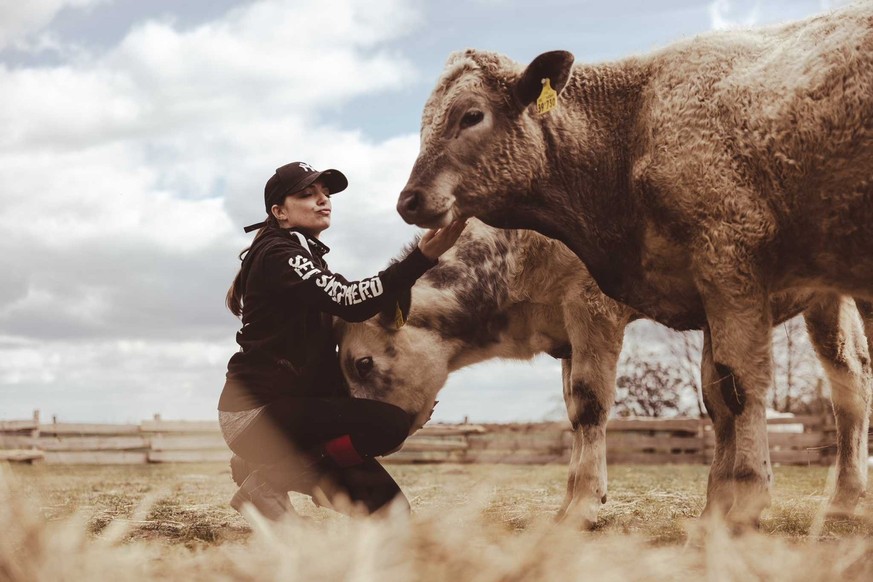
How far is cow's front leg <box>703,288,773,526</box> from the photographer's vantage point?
3850 millimetres

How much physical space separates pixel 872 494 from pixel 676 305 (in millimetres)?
4406

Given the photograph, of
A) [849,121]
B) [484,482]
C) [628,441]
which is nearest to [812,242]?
[849,121]

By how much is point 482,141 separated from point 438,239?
0.53 meters

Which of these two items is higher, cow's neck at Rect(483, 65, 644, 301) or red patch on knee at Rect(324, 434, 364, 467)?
cow's neck at Rect(483, 65, 644, 301)

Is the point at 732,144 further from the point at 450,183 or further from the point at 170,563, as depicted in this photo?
the point at 170,563

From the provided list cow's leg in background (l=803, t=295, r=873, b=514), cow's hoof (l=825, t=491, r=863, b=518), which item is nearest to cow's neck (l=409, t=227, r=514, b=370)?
cow's leg in background (l=803, t=295, r=873, b=514)

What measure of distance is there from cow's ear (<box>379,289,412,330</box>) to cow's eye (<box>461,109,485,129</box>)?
3.06 ft

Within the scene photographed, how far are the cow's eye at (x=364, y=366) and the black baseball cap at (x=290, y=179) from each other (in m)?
1.26

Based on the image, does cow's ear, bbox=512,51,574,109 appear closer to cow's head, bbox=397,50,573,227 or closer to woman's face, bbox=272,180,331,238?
cow's head, bbox=397,50,573,227

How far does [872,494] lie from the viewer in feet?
24.9

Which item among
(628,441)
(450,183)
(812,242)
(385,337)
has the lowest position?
(628,441)

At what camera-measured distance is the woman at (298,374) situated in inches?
169

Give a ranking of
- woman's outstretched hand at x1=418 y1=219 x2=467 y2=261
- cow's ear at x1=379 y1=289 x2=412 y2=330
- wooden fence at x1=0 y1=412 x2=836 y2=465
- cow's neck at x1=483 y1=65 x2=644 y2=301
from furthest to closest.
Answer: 1. wooden fence at x1=0 y1=412 x2=836 y2=465
2. cow's ear at x1=379 y1=289 x2=412 y2=330
3. cow's neck at x1=483 y1=65 x2=644 y2=301
4. woman's outstretched hand at x1=418 y1=219 x2=467 y2=261

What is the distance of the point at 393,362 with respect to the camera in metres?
5.88
